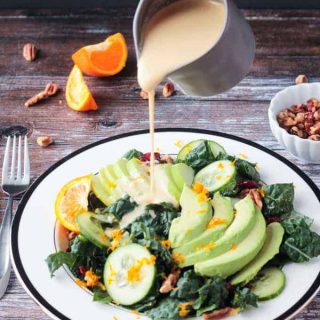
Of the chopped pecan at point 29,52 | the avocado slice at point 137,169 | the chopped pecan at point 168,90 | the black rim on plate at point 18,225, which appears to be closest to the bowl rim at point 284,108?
the black rim on plate at point 18,225

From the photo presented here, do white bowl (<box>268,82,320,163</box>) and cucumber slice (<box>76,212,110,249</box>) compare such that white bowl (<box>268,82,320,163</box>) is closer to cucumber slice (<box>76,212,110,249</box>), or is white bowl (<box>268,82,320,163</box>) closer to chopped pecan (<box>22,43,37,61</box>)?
cucumber slice (<box>76,212,110,249</box>)

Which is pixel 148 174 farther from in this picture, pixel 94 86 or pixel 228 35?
pixel 94 86

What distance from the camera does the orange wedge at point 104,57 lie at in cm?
263

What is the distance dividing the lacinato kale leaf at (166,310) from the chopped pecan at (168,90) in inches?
42.3

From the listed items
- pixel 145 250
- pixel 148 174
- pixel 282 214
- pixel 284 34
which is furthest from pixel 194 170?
pixel 284 34

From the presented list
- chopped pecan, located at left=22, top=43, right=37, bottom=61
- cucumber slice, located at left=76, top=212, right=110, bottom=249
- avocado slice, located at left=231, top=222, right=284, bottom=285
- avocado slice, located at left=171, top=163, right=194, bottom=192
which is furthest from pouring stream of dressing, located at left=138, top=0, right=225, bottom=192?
chopped pecan, located at left=22, top=43, right=37, bottom=61

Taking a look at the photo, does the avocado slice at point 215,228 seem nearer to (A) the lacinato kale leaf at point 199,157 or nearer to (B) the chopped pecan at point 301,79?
(A) the lacinato kale leaf at point 199,157

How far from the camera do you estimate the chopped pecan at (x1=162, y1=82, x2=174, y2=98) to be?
2.57 metres

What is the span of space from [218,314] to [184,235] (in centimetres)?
21

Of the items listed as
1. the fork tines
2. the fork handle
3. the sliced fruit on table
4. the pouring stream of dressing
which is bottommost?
the fork tines

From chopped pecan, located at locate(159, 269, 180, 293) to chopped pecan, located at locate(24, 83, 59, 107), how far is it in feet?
3.64

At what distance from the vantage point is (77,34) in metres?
2.97

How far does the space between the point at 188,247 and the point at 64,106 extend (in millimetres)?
1035

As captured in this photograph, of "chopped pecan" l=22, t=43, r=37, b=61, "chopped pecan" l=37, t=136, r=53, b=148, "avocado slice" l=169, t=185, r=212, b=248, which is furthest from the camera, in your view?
"chopped pecan" l=22, t=43, r=37, b=61
